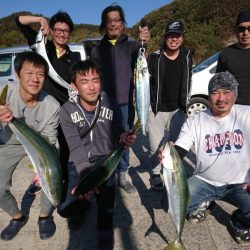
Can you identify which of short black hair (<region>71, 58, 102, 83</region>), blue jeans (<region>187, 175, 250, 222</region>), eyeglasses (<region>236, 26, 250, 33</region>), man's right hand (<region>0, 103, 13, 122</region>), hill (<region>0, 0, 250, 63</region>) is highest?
hill (<region>0, 0, 250, 63</region>)

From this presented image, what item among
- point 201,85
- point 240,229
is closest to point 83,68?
point 240,229

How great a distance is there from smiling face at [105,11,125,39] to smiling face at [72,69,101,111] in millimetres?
1136

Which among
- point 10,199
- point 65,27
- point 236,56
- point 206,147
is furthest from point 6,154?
point 236,56

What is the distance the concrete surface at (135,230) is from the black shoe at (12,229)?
47 mm

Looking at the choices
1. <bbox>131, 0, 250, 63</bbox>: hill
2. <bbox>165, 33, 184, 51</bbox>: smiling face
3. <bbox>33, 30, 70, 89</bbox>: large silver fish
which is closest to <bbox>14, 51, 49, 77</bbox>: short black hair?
<bbox>33, 30, 70, 89</bbox>: large silver fish

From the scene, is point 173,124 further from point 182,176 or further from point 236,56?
point 182,176

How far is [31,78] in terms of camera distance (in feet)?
10.7

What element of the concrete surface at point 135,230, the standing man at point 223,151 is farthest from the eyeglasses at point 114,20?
the concrete surface at point 135,230

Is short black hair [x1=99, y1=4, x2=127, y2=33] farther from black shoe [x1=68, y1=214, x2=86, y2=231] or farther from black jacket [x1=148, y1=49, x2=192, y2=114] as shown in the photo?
black shoe [x1=68, y1=214, x2=86, y2=231]

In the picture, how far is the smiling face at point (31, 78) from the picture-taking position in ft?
10.7

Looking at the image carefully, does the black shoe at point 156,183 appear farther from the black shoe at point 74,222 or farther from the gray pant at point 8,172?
the gray pant at point 8,172

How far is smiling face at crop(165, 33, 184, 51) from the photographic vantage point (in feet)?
13.4

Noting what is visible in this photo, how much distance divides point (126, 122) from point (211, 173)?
1.43 m

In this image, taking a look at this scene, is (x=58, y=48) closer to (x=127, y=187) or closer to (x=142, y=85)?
(x=142, y=85)
